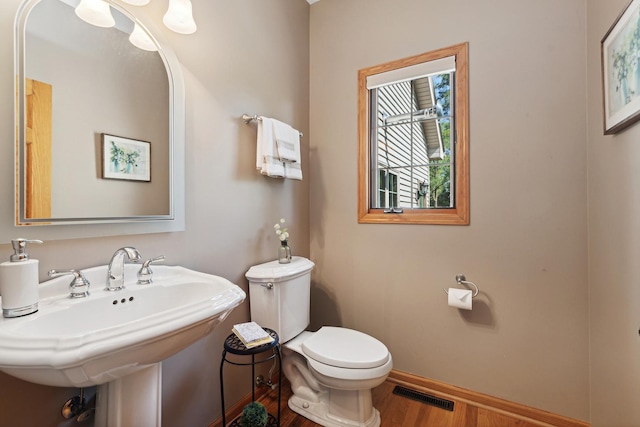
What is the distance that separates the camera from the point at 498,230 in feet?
5.27

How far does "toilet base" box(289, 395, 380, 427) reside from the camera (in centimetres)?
147

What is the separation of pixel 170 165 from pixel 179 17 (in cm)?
62

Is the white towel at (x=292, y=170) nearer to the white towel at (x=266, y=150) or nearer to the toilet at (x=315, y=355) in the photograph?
the white towel at (x=266, y=150)

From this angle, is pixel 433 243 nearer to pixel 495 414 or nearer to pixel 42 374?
pixel 495 414

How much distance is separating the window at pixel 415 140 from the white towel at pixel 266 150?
2.14ft

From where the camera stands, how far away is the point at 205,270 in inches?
55.6

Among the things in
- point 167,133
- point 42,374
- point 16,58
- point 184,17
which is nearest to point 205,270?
point 167,133

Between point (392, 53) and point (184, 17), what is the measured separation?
4.23 feet

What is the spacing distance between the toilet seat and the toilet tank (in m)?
0.13

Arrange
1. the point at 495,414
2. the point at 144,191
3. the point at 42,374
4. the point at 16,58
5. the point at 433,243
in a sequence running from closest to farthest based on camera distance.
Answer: the point at 42,374, the point at 16,58, the point at 144,191, the point at 495,414, the point at 433,243

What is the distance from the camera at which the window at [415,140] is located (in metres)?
1.71

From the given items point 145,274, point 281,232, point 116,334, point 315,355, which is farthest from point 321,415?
point 116,334

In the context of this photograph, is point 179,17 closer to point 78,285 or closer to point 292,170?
point 292,170

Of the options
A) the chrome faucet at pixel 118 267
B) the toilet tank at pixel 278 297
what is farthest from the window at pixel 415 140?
the chrome faucet at pixel 118 267
